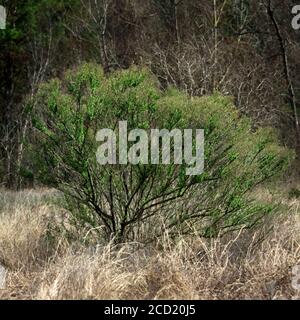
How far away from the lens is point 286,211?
274 inches

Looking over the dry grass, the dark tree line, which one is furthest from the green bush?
the dark tree line

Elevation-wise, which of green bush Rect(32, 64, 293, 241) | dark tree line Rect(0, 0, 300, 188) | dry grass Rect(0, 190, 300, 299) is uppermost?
dark tree line Rect(0, 0, 300, 188)

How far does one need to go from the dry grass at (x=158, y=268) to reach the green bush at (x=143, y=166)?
0.26 m

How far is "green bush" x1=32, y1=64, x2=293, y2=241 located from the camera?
19.0 ft

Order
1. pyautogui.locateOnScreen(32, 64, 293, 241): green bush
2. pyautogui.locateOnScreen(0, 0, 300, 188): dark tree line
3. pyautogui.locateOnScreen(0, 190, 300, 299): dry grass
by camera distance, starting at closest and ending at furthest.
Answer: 1. pyautogui.locateOnScreen(0, 190, 300, 299): dry grass
2. pyautogui.locateOnScreen(32, 64, 293, 241): green bush
3. pyautogui.locateOnScreen(0, 0, 300, 188): dark tree line

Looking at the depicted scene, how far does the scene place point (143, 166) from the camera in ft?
→ 19.1

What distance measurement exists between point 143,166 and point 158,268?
965mm

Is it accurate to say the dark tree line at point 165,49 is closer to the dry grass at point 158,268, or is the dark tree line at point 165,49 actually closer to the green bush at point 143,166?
the green bush at point 143,166

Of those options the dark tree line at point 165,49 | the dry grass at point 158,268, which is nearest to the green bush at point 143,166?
the dry grass at point 158,268

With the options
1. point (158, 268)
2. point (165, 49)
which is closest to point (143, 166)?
point (158, 268)

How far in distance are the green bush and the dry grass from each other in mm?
260

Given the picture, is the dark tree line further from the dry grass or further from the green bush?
the dry grass

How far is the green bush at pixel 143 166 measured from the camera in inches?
228
